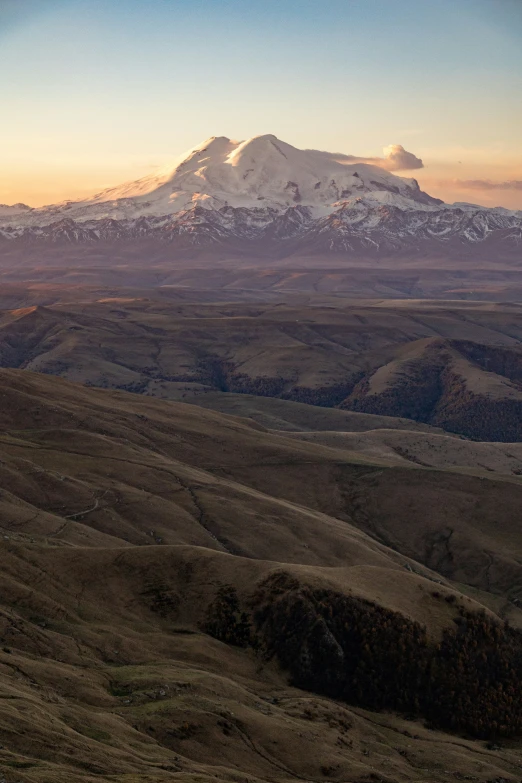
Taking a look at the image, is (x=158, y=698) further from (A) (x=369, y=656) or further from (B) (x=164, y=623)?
(A) (x=369, y=656)

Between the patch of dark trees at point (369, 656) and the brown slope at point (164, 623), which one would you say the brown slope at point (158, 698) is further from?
the patch of dark trees at point (369, 656)

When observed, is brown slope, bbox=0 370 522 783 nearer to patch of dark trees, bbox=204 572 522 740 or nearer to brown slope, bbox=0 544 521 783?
brown slope, bbox=0 544 521 783

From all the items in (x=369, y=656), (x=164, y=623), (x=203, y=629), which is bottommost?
(x=369, y=656)

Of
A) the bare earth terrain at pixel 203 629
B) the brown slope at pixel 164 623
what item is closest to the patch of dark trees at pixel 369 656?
the bare earth terrain at pixel 203 629

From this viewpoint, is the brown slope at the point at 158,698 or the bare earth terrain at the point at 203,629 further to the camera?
the bare earth terrain at the point at 203,629

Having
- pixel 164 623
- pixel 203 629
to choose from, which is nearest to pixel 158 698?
pixel 164 623

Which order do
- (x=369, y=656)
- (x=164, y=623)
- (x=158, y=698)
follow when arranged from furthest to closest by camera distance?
(x=369, y=656), (x=164, y=623), (x=158, y=698)

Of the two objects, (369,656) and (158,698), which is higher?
(158,698)

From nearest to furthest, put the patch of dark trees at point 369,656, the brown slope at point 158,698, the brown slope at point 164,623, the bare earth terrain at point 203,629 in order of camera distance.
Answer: the brown slope at point 158,698, the brown slope at point 164,623, the bare earth terrain at point 203,629, the patch of dark trees at point 369,656
